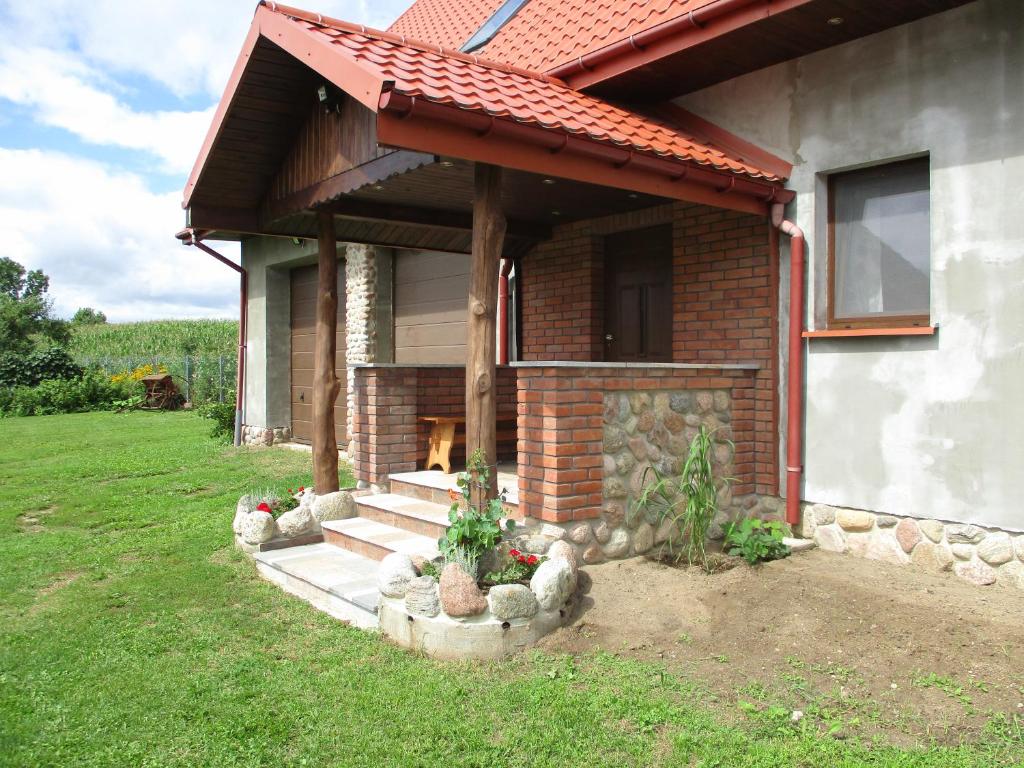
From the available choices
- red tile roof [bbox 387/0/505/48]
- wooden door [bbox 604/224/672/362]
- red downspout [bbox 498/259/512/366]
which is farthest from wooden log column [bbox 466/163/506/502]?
red tile roof [bbox 387/0/505/48]

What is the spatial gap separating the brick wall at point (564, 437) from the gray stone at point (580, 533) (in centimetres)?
6

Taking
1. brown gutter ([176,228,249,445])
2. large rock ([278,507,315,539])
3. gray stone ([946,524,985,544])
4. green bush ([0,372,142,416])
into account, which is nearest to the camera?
gray stone ([946,524,985,544])

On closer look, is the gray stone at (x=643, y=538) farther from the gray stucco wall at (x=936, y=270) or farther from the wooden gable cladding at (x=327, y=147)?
the wooden gable cladding at (x=327, y=147)

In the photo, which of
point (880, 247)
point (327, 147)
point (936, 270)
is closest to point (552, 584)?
point (936, 270)

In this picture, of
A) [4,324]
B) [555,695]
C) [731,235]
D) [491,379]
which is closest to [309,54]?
[491,379]

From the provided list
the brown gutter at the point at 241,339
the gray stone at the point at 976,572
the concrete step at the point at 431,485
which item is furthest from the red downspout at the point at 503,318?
the brown gutter at the point at 241,339

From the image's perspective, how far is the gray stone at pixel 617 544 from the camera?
5.34 meters

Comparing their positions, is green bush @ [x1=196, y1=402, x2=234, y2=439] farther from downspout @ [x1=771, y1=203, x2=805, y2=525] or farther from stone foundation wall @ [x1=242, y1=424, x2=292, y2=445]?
downspout @ [x1=771, y1=203, x2=805, y2=525]

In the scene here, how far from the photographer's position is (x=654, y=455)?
561 cm

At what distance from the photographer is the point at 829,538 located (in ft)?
19.2

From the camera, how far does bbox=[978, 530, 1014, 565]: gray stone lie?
495 cm

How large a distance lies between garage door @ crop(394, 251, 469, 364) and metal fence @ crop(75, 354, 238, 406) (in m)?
6.86

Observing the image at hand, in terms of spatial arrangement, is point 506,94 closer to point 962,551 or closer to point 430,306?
point 962,551

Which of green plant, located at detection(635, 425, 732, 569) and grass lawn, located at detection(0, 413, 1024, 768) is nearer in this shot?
grass lawn, located at detection(0, 413, 1024, 768)
